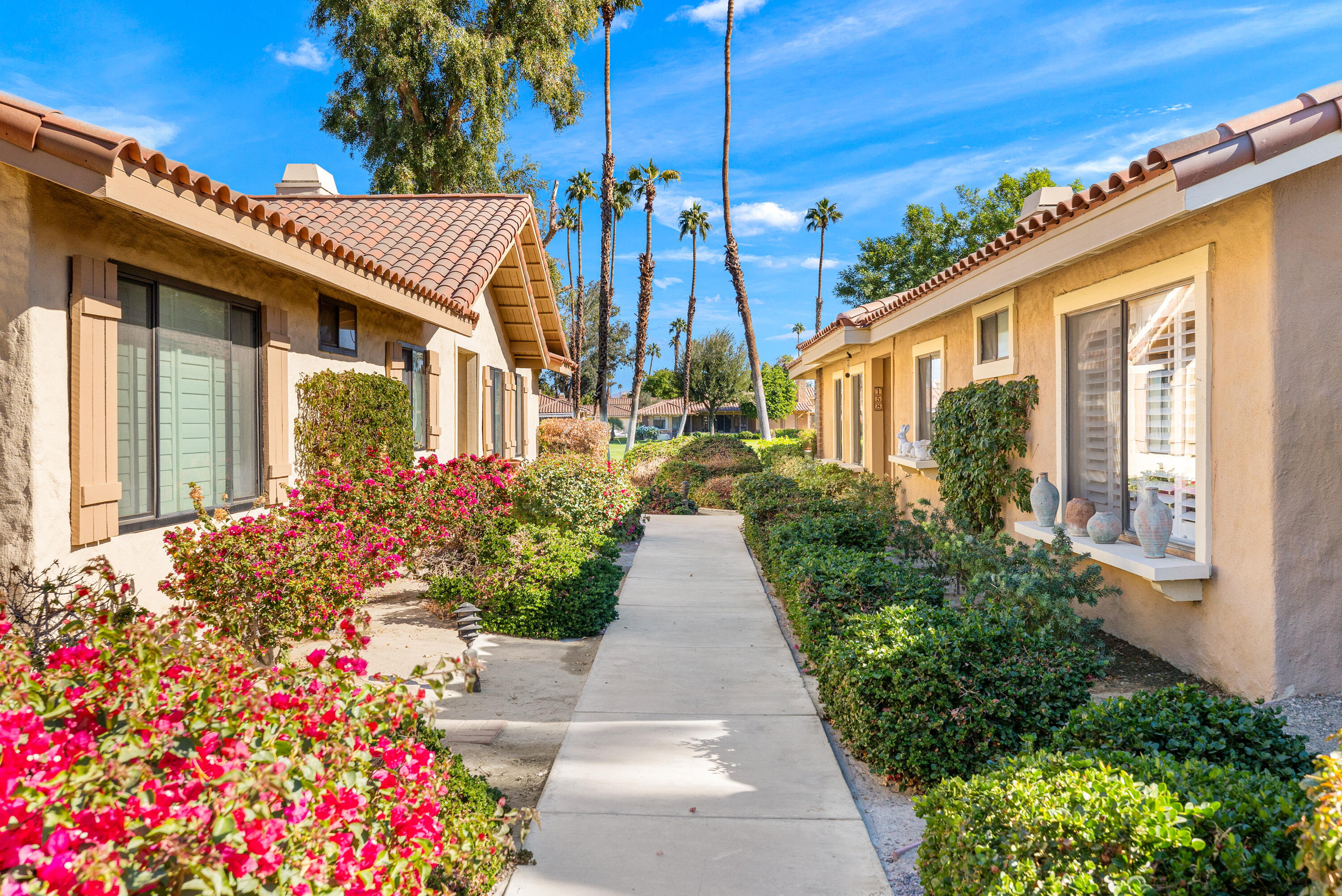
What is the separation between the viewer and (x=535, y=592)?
690 centimetres

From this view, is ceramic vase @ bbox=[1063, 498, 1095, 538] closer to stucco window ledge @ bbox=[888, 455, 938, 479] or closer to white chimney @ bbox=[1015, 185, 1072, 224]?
stucco window ledge @ bbox=[888, 455, 938, 479]

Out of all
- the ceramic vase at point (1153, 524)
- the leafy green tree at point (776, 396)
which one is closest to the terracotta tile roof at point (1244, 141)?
the ceramic vase at point (1153, 524)

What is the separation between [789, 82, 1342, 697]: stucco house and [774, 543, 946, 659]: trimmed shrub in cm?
141

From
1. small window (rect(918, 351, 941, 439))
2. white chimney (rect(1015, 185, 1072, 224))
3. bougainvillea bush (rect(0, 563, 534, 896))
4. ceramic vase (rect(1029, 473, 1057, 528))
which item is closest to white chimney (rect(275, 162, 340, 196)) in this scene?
small window (rect(918, 351, 941, 439))

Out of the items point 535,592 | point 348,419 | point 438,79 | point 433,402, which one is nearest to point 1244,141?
point 535,592

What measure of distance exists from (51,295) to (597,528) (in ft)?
21.3

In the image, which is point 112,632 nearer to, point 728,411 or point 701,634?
point 701,634

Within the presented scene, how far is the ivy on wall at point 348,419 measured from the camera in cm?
687

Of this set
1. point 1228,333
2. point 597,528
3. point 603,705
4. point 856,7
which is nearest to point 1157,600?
point 1228,333

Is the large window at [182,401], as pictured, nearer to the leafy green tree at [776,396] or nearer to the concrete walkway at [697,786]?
the concrete walkway at [697,786]

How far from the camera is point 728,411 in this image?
5534 centimetres

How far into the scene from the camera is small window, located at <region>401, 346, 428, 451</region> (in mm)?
9555

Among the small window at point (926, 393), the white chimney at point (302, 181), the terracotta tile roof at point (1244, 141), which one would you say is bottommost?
the small window at point (926, 393)

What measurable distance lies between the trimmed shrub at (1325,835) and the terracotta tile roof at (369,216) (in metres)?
5.11
